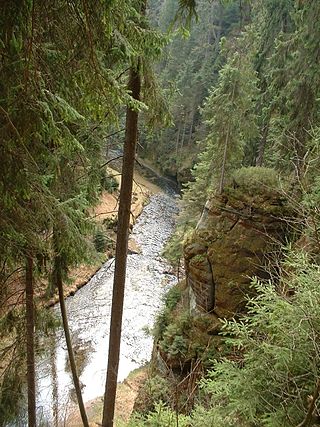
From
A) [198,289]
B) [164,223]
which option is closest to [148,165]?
[164,223]

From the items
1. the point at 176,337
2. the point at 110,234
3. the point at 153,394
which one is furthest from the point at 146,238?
the point at 153,394

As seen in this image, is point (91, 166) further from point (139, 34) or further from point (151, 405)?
point (151, 405)

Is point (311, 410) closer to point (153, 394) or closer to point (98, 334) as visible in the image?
point (153, 394)

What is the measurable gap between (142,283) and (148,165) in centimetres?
2526

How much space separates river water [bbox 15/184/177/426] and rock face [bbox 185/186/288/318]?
2.91m

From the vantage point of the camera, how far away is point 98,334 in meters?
15.3

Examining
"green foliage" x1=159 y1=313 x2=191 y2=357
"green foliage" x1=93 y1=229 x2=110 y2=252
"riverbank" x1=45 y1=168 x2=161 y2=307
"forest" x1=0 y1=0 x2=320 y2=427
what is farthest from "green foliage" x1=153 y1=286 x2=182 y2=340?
"green foliage" x1=93 y1=229 x2=110 y2=252

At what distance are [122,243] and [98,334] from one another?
32.3ft

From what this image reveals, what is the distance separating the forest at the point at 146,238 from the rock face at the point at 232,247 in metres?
0.04

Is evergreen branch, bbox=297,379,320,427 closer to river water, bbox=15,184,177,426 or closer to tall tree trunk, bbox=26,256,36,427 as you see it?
tall tree trunk, bbox=26,256,36,427

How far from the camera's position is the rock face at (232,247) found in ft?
31.2

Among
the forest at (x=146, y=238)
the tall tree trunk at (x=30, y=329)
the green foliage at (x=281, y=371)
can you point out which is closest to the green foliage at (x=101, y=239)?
the forest at (x=146, y=238)

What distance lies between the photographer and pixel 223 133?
17547mm

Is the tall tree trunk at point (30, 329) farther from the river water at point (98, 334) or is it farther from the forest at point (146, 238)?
the river water at point (98, 334)
